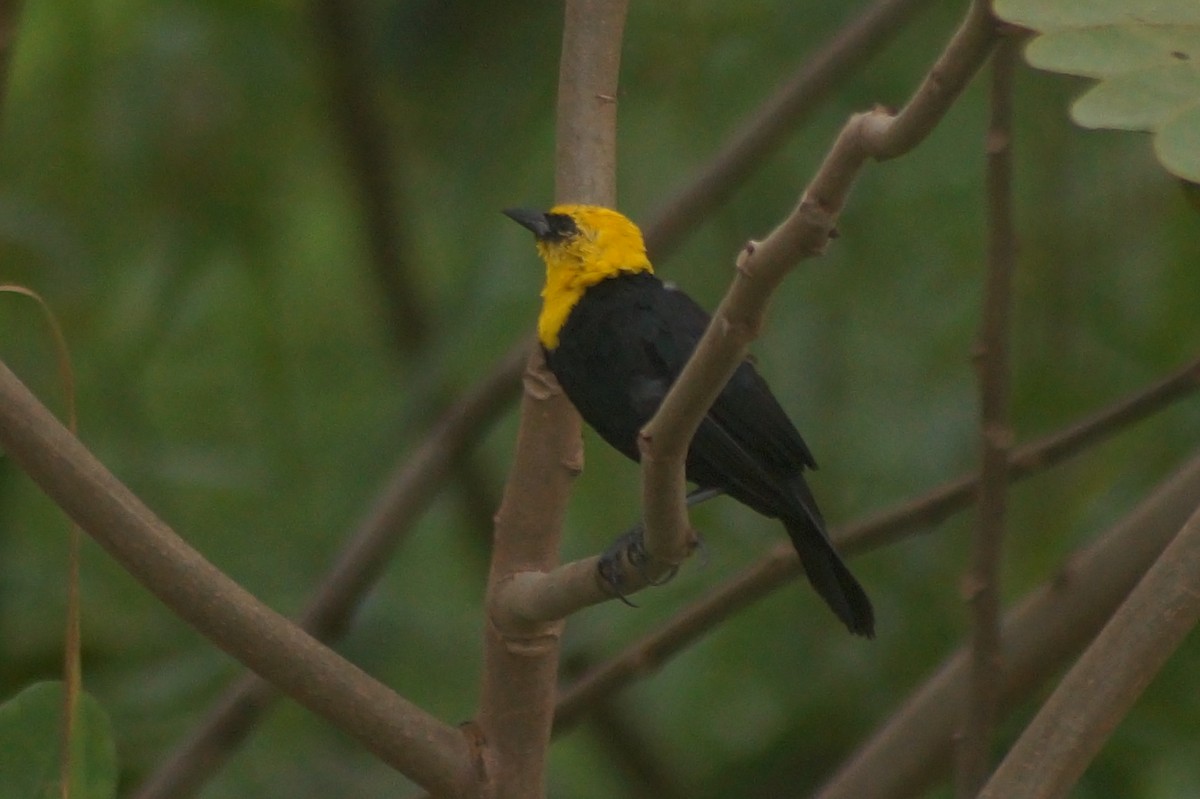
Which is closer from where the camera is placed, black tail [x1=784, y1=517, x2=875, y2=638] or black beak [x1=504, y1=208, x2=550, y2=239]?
black tail [x1=784, y1=517, x2=875, y2=638]

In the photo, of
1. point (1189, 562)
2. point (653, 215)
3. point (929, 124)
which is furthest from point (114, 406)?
point (929, 124)

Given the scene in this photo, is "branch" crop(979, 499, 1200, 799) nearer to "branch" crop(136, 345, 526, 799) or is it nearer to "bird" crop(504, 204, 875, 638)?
"bird" crop(504, 204, 875, 638)

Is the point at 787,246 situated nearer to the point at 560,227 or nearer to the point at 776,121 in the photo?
the point at 560,227

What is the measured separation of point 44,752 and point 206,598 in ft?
0.99

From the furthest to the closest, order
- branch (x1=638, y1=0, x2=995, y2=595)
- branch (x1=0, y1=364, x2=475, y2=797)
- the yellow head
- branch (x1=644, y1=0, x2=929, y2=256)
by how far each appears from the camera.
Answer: branch (x1=644, y1=0, x2=929, y2=256) < the yellow head < branch (x1=0, y1=364, x2=475, y2=797) < branch (x1=638, y1=0, x2=995, y2=595)

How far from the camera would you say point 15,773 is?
5.70 ft

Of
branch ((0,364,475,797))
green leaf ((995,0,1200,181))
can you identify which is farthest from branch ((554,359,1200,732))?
green leaf ((995,0,1200,181))

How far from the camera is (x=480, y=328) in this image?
317 centimetres

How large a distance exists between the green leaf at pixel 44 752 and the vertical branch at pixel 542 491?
1.44 feet

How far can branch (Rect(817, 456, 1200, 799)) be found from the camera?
2.43 metres

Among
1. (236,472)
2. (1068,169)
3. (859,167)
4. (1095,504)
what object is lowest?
(236,472)

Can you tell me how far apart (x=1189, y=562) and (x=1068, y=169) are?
5.39ft

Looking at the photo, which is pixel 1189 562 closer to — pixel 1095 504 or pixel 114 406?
pixel 1095 504

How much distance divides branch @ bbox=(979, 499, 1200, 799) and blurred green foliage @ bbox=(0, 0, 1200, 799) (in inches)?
52.0
